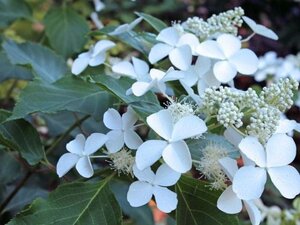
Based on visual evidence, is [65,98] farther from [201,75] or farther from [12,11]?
[12,11]

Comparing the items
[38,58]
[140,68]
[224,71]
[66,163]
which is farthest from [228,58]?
[38,58]

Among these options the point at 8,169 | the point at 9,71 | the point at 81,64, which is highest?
the point at 81,64

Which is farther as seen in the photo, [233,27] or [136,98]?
[233,27]

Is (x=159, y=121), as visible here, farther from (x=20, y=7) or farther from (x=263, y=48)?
(x=263, y=48)

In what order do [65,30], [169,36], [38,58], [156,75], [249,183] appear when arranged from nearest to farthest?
1. [249,183]
2. [156,75]
3. [169,36]
4. [38,58]
5. [65,30]

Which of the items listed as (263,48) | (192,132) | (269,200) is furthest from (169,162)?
(263,48)

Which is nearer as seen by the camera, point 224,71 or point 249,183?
point 249,183

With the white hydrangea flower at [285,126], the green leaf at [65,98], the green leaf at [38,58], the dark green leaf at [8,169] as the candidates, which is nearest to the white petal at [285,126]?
the white hydrangea flower at [285,126]

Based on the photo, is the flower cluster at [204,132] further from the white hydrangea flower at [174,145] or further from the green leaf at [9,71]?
the green leaf at [9,71]
